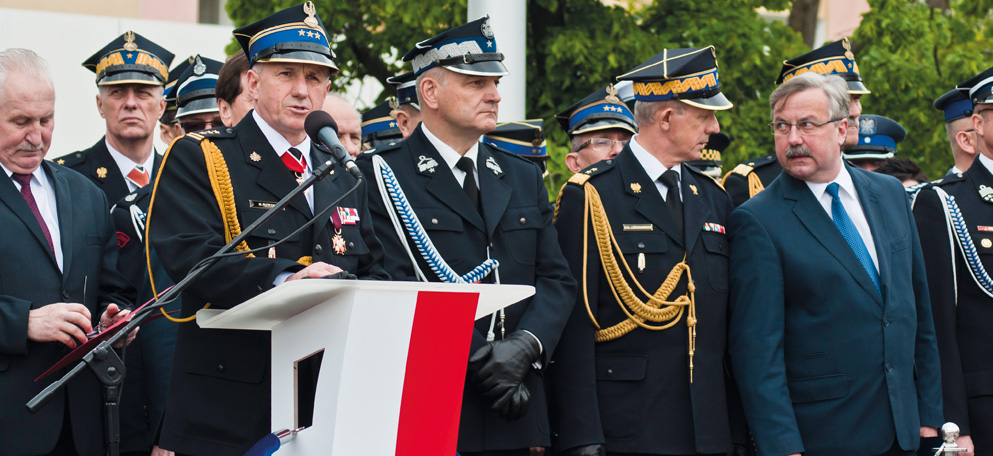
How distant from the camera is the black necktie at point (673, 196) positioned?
5.16m

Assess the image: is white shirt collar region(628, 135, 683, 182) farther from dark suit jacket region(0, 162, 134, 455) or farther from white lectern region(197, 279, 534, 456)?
dark suit jacket region(0, 162, 134, 455)

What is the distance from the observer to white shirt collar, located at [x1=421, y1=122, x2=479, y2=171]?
4.91m

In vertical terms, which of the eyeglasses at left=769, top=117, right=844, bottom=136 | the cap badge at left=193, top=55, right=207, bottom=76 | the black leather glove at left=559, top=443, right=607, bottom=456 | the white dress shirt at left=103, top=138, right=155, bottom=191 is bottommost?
the black leather glove at left=559, top=443, right=607, bottom=456

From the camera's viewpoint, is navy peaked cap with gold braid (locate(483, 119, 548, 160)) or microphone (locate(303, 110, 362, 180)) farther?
navy peaked cap with gold braid (locate(483, 119, 548, 160))

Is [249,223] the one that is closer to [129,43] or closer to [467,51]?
[467,51]

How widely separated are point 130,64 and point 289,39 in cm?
255

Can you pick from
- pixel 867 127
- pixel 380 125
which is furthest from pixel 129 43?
pixel 867 127

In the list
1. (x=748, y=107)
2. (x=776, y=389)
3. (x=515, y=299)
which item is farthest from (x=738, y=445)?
(x=748, y=107)

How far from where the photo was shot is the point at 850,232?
5.00m

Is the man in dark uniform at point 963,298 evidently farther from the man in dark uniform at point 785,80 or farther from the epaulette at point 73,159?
the epaulette at point 73,159

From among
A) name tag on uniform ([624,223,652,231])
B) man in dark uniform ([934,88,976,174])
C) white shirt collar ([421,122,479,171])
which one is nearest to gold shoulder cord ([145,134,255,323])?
white shirt collar ([421,122,479,171])

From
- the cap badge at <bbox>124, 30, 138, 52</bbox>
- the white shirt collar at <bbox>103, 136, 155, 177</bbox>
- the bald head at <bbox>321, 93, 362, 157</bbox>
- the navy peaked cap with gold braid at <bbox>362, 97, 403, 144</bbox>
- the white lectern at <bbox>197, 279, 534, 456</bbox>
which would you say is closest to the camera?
the white lectern at <bbox>197, 279, 534, 456</bbox>

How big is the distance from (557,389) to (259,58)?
179 centimetres

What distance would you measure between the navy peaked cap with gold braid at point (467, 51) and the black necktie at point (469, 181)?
361mm
